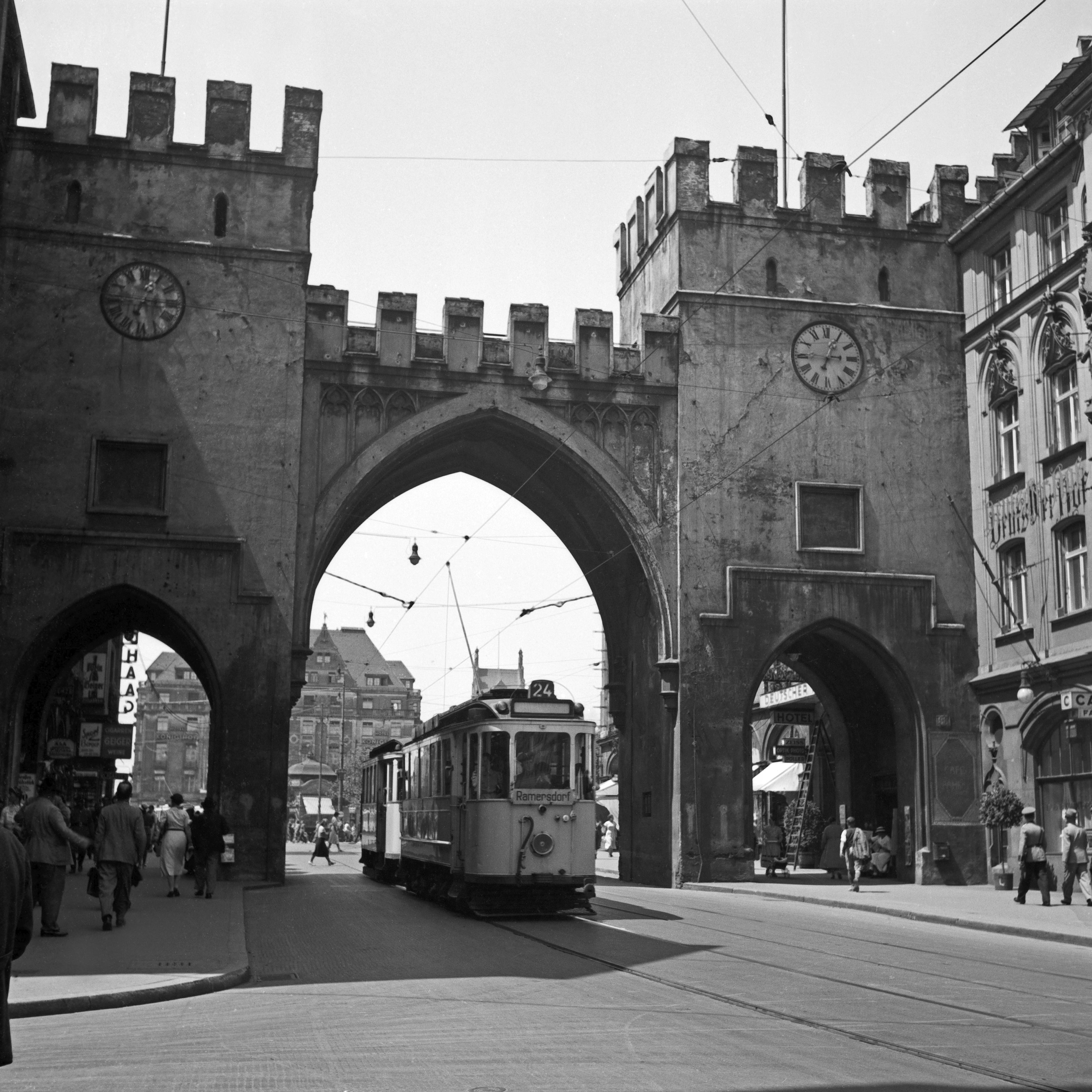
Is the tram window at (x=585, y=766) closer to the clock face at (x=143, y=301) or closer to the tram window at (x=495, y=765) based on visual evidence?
the tram window at (x=495, y=765)

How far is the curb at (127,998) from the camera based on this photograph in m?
10.2

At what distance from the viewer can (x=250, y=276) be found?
92.8 feet

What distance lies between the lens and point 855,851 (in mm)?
26391

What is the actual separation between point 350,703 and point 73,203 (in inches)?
3688

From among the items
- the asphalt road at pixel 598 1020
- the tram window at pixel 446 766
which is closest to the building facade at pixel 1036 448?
the tram window at pixel 446 766

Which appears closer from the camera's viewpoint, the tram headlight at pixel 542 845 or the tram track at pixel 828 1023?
the tram track at pixel 828 1023

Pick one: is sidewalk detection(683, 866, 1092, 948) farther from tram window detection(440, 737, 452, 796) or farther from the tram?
tram window detection(440, 737, 452, 796)

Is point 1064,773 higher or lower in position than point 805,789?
higher

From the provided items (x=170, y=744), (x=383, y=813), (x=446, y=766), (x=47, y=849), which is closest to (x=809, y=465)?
(x=383, y=813)

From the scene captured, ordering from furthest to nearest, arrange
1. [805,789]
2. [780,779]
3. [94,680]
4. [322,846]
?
[94,680], [780,779], [322,846], [805,789]

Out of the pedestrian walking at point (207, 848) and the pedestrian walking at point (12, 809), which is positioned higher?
the pedestrian walking at point (12, 809)

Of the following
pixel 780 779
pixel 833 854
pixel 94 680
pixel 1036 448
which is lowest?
pixel 833 854

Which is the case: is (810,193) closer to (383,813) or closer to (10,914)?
(383,813)

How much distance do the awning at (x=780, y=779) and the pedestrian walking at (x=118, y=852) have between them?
2565 centimetres
